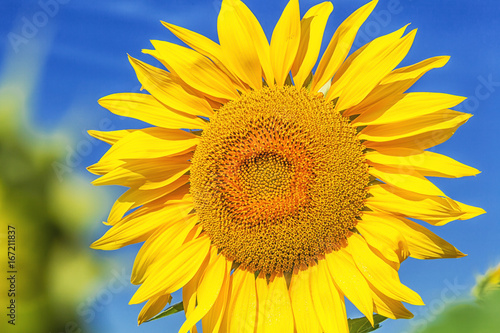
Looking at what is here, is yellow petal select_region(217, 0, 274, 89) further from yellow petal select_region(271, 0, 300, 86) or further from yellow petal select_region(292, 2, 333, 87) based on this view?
yellow petal select_region(292, 2, 333, 87)

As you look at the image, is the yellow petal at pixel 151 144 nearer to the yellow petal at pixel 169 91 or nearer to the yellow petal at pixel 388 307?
the yellow petal at pixel 169 91

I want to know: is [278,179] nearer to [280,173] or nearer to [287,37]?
[280,173]

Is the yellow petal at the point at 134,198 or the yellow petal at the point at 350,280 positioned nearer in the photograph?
the yellow petal at the point at 350,280

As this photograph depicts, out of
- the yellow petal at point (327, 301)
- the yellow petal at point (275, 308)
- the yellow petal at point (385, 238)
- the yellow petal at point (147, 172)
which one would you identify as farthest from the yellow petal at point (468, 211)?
the yellow petal at point (147, 172)

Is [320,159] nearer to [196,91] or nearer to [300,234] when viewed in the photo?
[300,234]

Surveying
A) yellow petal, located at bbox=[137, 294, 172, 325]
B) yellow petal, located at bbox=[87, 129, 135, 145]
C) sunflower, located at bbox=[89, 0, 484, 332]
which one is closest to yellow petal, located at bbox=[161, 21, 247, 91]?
sunflower, located at bbox=[89, 0, 484, 332]
